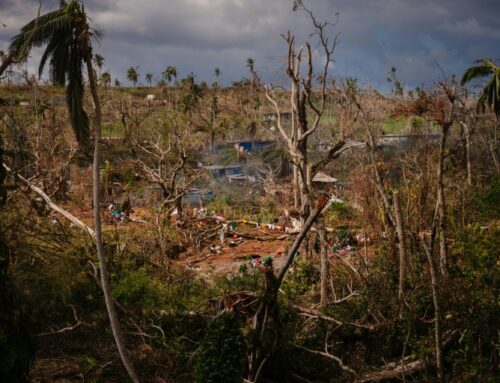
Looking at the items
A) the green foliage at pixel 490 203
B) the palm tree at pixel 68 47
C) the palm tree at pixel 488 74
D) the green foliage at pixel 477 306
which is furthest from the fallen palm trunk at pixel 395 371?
the palm tree at pixel 488 74

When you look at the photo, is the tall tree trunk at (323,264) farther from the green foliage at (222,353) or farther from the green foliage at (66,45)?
the green foliage at (66,45)

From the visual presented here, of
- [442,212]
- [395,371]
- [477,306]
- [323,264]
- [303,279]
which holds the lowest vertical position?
[395,371]

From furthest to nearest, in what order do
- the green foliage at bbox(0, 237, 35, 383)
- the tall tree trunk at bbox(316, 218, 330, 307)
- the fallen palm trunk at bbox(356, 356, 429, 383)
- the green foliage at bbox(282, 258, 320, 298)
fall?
1. the green foliage at bbox(282, 258, 320, 298)
2. the tall tree trunk at bbox(316, 218, 330, 307)
3. the fallen palm trunk at bbox(356, 356, 429, 383)
4. the green foliage at bbox(0, 237, 35, 383)

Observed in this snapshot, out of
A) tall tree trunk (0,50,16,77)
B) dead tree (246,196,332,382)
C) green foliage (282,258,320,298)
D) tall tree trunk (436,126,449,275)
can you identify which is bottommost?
green foliage (282,258,320,298)

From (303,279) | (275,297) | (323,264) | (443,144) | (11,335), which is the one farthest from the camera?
(303,279)

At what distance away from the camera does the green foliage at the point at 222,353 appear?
6590mm

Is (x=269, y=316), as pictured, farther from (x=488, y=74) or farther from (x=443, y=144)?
(x=488, y=74)

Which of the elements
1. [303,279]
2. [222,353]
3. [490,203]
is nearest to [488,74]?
[490,203]

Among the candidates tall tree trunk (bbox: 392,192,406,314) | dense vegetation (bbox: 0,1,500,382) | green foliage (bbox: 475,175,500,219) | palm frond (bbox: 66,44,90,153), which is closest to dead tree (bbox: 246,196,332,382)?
dense vegetation (bbox: 0,1,500,382)

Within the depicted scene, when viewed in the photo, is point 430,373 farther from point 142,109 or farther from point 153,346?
point 142,109

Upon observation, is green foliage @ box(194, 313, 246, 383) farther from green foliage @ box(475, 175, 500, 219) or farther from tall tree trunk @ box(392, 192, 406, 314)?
green foliage @ box(475, 175, 500, 219)

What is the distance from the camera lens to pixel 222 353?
21.8 ft

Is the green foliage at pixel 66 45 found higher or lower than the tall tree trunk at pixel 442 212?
higher

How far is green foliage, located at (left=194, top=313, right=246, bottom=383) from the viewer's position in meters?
6.59
